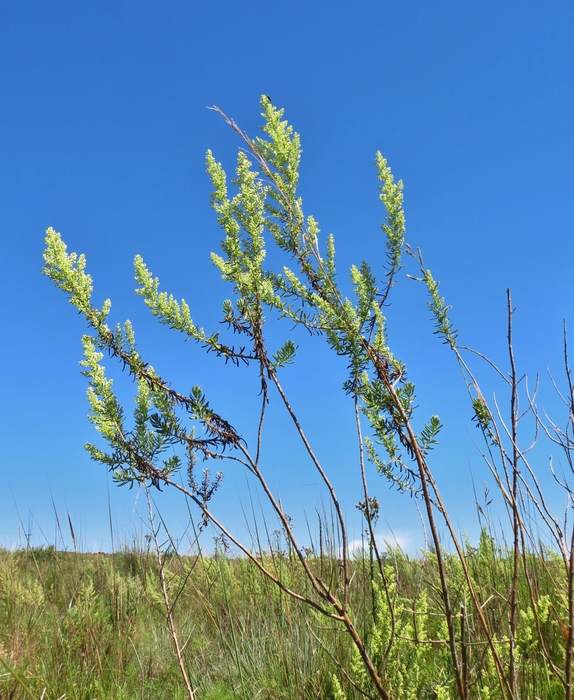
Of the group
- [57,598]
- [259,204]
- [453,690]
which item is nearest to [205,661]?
[453,690]

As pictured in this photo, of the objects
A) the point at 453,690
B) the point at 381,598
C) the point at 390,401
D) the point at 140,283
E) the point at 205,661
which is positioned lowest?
the point at 205,661

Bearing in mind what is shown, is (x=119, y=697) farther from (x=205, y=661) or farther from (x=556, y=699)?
(x=556, y=699)

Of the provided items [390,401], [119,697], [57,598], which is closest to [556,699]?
[390,401]

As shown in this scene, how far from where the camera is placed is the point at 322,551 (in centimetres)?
462

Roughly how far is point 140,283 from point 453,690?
2.72 metres

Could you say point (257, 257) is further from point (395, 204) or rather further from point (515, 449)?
point (515, 449)

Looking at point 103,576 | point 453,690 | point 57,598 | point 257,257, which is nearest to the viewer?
point 257,257

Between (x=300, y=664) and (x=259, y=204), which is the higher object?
(x=259, y=204)

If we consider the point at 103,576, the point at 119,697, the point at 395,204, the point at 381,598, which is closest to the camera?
the point at 395,204

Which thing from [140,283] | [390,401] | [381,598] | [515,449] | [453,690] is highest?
[140,283]

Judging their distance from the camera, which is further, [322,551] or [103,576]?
[103,576]

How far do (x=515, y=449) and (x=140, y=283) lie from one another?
1705 millimetres

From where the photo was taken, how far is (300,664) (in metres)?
4.02

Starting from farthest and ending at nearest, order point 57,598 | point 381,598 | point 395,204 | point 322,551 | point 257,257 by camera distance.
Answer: point 57,598 < point 322,551 < point 381,598 < point 395,204 < point 257,257
